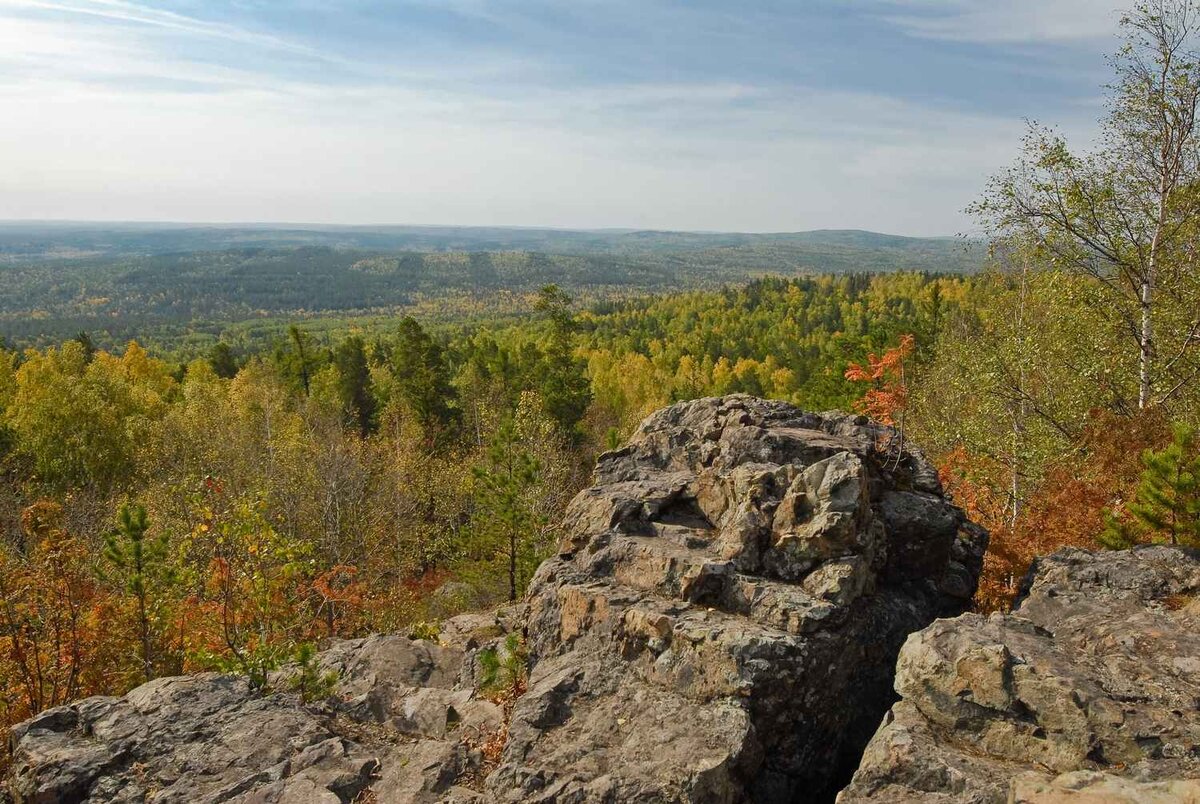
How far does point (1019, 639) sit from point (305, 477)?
30.2 metres

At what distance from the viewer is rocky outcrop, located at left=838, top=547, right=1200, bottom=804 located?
7027mm

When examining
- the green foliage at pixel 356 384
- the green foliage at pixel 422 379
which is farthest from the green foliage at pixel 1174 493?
the green foliage at pixel 356 384

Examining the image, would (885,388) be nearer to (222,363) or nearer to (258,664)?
(258,664)

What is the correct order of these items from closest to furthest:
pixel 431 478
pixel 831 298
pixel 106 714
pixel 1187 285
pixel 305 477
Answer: pixel 106 714, pixel 1187 285, pixel 305 477, pixel 431 478, pixel 831 298

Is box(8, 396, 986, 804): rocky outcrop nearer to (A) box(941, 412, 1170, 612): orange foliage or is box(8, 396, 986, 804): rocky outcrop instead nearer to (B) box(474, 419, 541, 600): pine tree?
(A) box(941, 412, 1170, 612): orange foliage

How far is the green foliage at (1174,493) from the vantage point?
11.1 m

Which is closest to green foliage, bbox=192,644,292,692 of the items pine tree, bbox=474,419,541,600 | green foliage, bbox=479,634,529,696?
green foliage, bbox=479,634,529,696

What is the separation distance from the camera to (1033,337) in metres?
19.8

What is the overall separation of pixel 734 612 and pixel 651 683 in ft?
5.38

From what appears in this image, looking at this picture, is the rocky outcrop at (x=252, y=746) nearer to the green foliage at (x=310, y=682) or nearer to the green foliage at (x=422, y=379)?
the green foliage at (x=310, y=682)

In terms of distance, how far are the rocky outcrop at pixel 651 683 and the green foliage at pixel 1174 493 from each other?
265cm

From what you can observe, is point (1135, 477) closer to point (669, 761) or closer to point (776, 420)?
point (776, 420)

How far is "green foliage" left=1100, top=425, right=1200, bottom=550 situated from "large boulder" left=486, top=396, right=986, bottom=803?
8.82ft

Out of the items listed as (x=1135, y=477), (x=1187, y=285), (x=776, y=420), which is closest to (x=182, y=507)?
(x=776, y=420)
